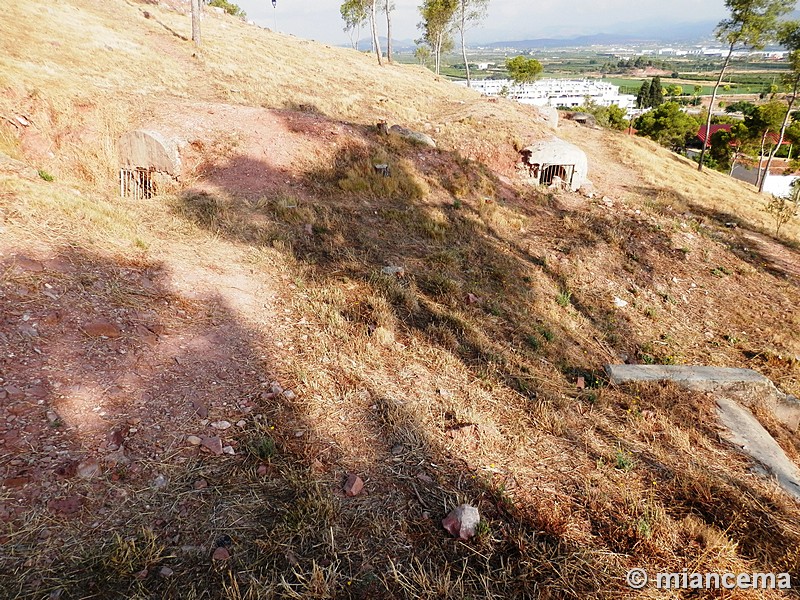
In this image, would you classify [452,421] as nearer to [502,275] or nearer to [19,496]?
[19,496]

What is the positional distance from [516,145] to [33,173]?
11828 mm

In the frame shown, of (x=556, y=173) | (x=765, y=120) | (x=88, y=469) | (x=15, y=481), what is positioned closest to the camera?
(x=15, y=481)

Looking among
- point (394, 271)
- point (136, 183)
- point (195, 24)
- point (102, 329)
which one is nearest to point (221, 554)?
point (102, 329)

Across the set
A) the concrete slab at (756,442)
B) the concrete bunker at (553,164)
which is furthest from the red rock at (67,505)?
the concrete bunker at (553,164)

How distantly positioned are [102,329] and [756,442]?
20.7 ft

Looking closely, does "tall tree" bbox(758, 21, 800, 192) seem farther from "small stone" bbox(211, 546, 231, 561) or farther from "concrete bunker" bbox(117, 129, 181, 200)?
"small stone" bbox(211, 546, 231, 561)

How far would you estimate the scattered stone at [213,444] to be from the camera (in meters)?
3.29

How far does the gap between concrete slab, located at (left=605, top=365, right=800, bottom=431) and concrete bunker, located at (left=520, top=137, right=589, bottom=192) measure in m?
9.07

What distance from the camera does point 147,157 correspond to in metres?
8.76

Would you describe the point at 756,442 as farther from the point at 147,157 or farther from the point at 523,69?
the point at 523,69

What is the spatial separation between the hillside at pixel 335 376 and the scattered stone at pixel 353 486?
0.06 metres

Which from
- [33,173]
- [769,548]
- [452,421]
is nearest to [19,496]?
[452,421]

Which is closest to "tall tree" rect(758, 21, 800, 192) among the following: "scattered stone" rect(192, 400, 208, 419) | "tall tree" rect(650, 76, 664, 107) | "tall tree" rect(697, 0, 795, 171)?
"tall tree" rect(697, 0, 795, 171)

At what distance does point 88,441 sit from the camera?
309cm
